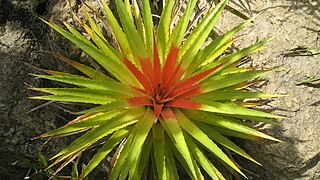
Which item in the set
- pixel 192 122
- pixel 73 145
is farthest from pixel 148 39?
pixel 73 145

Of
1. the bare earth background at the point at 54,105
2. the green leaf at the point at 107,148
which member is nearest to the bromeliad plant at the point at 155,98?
Answer: the green leaf at the point at 107,148

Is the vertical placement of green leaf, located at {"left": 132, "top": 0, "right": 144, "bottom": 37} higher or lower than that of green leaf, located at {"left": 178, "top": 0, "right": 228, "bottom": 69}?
higher

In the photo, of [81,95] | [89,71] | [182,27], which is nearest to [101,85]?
[81,95]

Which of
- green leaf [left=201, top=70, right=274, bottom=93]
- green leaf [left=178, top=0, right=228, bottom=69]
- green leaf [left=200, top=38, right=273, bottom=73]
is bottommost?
green leaf [left=201, top=70, right=274, bottom=93]

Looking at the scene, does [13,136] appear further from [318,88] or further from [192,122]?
[318,88]

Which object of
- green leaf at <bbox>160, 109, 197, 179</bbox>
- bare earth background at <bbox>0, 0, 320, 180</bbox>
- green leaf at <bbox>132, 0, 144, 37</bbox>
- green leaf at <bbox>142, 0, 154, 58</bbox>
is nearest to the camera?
green leaf at <bbox>160, 109, 197, 179</bbox>

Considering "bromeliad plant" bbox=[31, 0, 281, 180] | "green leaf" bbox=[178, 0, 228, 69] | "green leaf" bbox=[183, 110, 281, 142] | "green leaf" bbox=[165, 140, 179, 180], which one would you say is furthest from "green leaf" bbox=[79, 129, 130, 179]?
"green leaf" bbox=[178, 0, 228, 69]

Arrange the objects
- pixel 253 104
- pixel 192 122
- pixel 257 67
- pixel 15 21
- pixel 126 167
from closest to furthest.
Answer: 1. pixel 126 167
2. pixel 192 122
3. pixel 253 104
4. pixel 257 67
5. pixel 15 21

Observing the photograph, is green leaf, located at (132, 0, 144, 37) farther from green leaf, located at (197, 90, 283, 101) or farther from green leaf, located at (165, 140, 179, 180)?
green leaf, located at (165, 140, 179, 180)
